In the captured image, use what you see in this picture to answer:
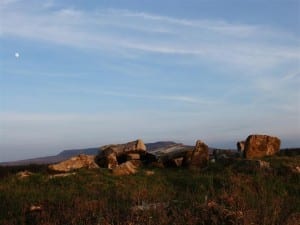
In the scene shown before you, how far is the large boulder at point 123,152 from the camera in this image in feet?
87.9

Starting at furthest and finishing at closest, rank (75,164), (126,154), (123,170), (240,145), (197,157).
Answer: (240,145), (126,154), (197,157), (75,164), (123,170)

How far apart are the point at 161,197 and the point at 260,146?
39.3 ft

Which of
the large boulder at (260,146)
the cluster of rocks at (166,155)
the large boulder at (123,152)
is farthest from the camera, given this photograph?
the large boulder at (123,152)

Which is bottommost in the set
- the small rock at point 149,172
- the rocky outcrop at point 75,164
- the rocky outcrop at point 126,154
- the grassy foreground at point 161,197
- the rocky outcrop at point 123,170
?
the grassy foreground at point 161,197

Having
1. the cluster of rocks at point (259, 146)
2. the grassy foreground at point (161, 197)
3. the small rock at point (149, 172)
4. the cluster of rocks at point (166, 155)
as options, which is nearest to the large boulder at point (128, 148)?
the cluster of rocks at point (166, 155)

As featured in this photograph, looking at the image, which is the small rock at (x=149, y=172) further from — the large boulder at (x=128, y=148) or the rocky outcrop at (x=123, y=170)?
the large boulder at (x=128, y=148)

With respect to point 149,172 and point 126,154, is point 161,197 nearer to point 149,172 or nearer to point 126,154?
point 149,172

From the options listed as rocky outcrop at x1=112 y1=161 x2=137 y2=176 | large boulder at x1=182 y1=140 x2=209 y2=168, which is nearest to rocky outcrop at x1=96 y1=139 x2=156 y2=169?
large boulder at x1=182 y1=140 x2=209 y2=168

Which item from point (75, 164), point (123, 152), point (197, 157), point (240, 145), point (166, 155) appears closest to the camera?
point (75, 164)

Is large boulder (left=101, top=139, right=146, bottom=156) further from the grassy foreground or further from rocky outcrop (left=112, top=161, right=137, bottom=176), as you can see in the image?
rocky outcrop (left=112, top=161, right=137, bottom=176)

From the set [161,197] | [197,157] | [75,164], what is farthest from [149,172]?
[161,197]

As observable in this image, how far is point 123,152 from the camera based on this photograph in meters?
28.1

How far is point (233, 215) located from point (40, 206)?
640 centimetres

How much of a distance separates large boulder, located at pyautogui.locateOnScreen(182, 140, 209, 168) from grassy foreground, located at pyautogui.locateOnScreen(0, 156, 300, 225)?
112cm
